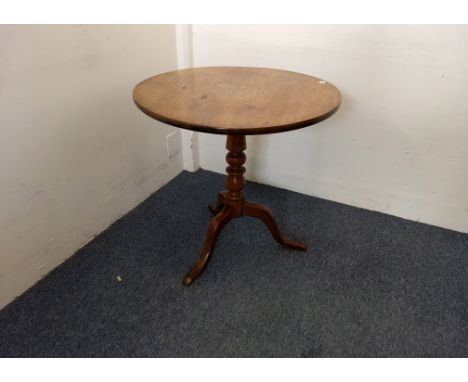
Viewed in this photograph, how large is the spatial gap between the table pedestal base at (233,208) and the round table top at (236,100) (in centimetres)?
19

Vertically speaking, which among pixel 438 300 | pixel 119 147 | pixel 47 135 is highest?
pixel 47 135

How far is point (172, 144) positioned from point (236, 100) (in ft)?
3.11

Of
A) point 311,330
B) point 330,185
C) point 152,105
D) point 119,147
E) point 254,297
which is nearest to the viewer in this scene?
point 152,105

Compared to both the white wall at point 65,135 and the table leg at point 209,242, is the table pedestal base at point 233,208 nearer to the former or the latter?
the table leg at point 209,242

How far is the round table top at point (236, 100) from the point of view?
38.6 inches

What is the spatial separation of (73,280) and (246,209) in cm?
74

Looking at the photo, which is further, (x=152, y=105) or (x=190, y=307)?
(x=190, y=307)

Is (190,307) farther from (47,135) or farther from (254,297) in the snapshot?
(47,135)

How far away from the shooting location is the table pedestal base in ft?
4.33

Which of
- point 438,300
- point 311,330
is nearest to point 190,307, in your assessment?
point 311,330

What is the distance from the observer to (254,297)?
4.44 feet

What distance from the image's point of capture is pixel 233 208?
1.45 metres

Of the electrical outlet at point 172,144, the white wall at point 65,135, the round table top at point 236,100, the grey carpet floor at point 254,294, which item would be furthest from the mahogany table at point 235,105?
the electrical outlet at point 172,144

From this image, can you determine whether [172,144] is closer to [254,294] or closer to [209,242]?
[209,242]
